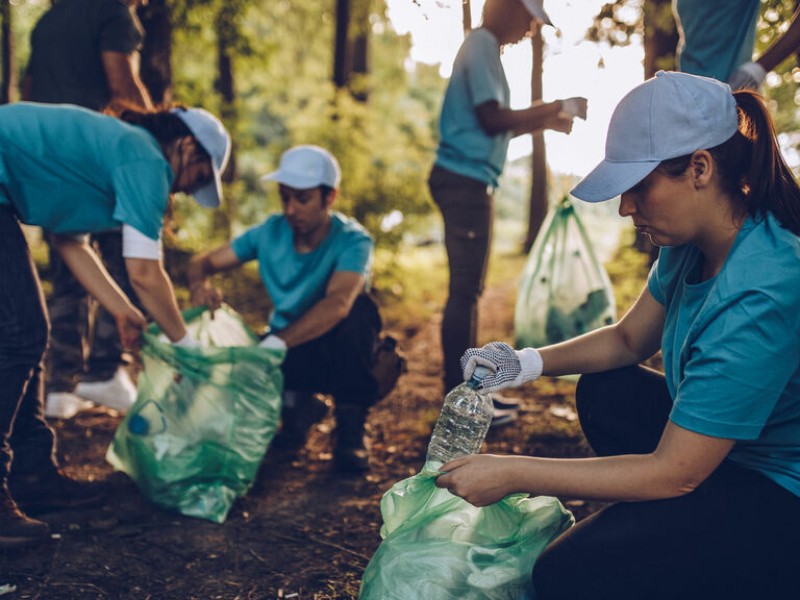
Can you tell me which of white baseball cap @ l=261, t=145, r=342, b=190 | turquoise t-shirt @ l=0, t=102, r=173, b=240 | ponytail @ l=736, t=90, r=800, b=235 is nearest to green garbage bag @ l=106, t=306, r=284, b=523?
turquoise t-shirt @ l=0, t=102, r=173, b=240

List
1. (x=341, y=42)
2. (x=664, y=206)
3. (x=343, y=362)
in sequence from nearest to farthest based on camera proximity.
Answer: (x=664, y=206) < (x=343, y=362) < (x=341, y=42)

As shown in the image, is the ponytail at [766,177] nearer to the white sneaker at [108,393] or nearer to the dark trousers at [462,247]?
the dark trousers at [462,247]

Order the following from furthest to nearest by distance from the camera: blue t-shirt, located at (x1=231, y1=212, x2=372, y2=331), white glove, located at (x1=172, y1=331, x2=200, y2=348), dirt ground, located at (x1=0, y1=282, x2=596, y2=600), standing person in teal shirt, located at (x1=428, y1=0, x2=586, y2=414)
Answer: standing person in teal shirt, located at (x1=428, y1=0, x2=586, y2=414), blue t-shirt, located at (x1=231, y1=212, x2=372, y2=331), white glove, located at (x1=172, y1=331, x2=200, y2=348), dirt ground, located at (x1=0, y1=282, x2=596, y2=600)

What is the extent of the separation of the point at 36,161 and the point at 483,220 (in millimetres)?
1928

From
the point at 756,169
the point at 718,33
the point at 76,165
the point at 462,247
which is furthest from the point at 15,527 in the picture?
the point at 718,33

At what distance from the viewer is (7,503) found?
2477 mm

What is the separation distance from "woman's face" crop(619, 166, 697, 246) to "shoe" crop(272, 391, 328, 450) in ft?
6.98

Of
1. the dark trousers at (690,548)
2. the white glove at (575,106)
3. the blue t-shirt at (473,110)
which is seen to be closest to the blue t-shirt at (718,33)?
the white glove at (575,106)

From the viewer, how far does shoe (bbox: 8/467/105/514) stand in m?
2.77

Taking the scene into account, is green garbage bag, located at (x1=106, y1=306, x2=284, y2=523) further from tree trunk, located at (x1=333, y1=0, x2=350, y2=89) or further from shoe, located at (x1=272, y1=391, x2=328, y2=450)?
tree trunk, located at (x1=333, y1=0, x2=350, y2=89)

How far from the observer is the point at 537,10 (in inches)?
131

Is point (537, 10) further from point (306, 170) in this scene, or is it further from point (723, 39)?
point (306, 170)

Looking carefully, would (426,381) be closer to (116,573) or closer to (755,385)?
(116,573)

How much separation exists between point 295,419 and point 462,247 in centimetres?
110
